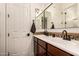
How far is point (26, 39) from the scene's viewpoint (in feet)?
Answer: 8.11

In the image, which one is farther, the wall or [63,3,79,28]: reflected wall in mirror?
the wall

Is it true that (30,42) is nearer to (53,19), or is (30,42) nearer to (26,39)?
(26,39)

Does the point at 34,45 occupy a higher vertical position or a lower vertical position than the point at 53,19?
lower

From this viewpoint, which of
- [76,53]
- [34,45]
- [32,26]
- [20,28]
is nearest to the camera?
[76,53]

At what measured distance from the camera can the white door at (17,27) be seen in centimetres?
211

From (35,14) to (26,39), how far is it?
49cm

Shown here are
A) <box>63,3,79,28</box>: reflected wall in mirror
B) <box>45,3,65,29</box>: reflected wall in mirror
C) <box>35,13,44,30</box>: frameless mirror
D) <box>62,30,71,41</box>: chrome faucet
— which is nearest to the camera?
<box>63,3,79,28</box>: reflected wall in mirror

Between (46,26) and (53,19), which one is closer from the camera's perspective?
(53,19)

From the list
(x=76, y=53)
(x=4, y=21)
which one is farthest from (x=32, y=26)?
(x=76, y=53)

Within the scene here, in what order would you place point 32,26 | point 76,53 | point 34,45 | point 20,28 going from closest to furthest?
point 76,53, point 20,28, point 32,26, point 34,45

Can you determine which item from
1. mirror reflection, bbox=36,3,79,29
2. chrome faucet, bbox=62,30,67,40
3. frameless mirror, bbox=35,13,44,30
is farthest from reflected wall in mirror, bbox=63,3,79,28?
frameless mirror, bbox=35,13,44,30

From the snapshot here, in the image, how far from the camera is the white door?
2.11m

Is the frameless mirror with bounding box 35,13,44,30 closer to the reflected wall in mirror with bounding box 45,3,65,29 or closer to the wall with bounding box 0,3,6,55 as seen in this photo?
the reflected wall in mirror with bounding box 45,3,65,29

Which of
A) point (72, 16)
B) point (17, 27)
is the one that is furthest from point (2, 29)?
point (72, 16)
